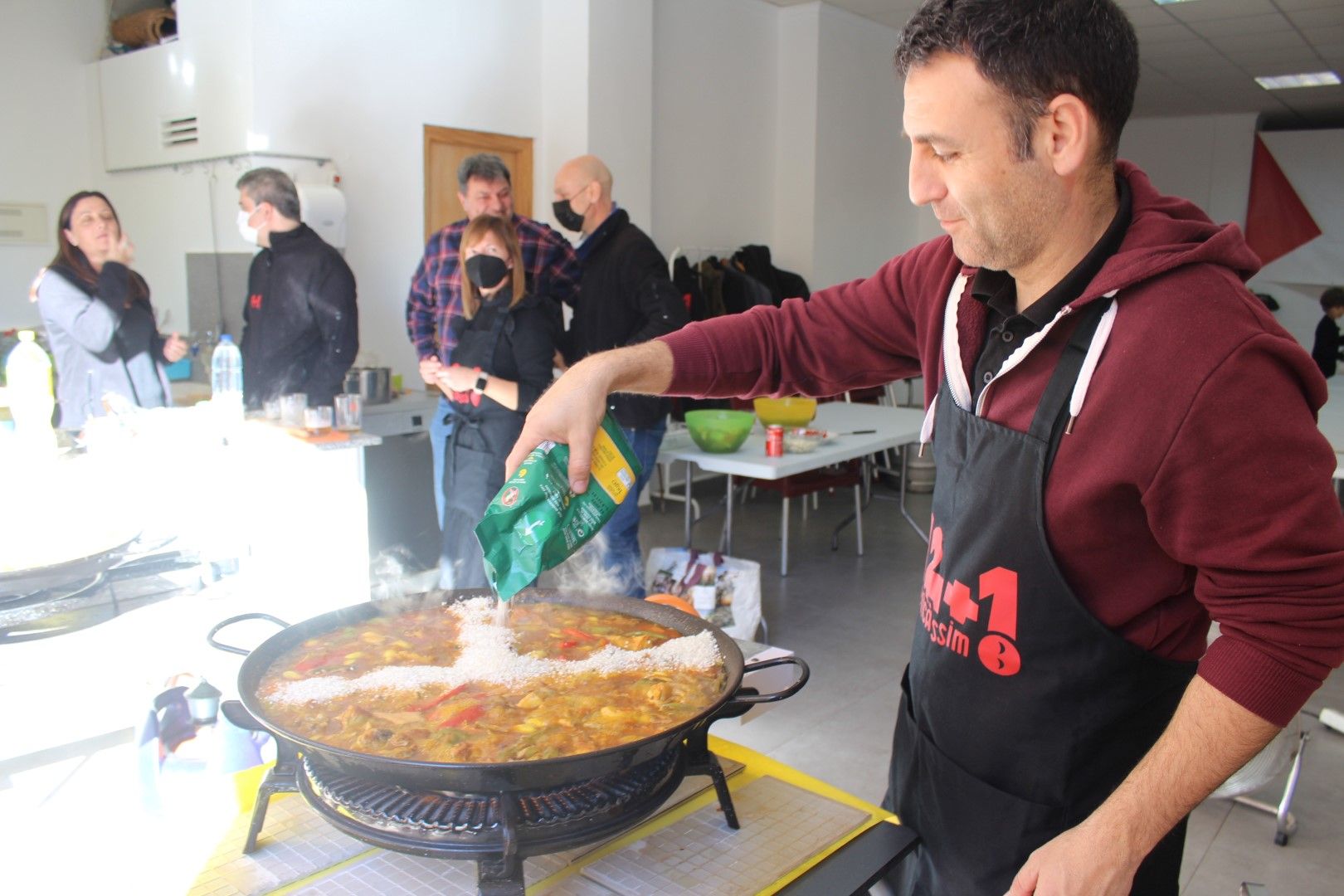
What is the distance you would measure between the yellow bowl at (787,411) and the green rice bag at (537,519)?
4040 mm

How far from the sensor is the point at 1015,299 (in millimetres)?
1397

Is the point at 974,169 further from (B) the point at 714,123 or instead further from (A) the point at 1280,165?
(A) the point at 1280,165

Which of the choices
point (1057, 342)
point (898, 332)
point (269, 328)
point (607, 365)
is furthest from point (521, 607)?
point (269, 328)

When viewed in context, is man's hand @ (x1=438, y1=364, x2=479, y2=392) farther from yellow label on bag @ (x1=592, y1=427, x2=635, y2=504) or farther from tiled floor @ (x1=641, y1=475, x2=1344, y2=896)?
yellow label on bag @ (x1=592, y1=427, x2=635, y2=504)

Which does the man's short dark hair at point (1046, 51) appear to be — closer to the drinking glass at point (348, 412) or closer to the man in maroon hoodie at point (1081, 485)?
the man in maroon hoodie at point (1081, 485)

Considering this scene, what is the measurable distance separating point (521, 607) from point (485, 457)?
2.35 meters

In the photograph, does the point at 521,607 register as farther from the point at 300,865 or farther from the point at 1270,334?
the point at 1270,334

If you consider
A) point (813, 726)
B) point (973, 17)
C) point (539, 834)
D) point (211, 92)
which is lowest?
point (813, 726)

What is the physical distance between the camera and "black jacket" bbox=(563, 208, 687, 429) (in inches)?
161

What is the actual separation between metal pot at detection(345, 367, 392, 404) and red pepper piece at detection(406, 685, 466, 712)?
417cm

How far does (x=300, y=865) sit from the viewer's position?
1.22 m

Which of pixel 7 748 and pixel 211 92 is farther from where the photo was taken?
pixel 211 92

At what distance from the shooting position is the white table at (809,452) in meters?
4.71

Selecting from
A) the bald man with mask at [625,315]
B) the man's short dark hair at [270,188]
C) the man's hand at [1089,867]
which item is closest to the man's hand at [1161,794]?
the man's hand at [1089,867]
